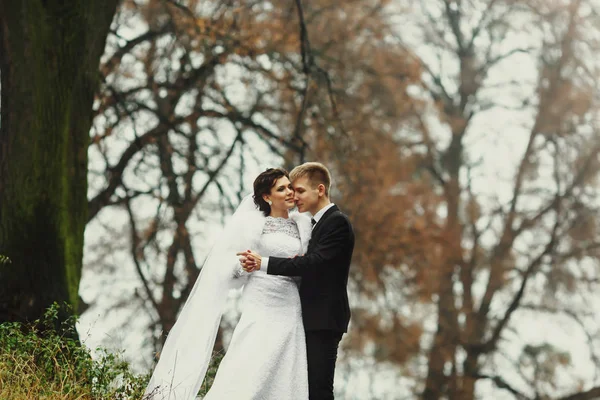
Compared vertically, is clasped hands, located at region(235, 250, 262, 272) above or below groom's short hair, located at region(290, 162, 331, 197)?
below

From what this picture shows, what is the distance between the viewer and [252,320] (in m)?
5.64

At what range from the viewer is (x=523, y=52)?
1891 cm

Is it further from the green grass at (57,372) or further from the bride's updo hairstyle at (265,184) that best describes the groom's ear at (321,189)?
the green grass at (57,372)

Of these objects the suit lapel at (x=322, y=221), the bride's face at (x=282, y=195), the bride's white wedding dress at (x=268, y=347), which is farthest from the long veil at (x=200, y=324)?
the suit lapel at (x=322, y=221)

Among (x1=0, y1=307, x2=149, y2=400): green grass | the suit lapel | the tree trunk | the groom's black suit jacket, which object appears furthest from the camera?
the tree trunk

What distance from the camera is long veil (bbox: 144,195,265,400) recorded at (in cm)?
589

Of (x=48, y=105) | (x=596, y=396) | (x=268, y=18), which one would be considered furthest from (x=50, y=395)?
(x=596, y=396)

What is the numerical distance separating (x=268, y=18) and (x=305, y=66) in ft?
15.9

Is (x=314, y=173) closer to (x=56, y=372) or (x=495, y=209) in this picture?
(x=56, y=372)

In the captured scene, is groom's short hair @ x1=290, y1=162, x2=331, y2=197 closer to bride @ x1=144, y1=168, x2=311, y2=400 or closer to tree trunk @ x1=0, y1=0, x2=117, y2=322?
bride @ x1=144, y1=168, x2=311, y2=400

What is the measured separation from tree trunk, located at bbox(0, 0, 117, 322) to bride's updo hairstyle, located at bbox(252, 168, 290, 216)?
110 inches

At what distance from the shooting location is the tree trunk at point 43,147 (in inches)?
310

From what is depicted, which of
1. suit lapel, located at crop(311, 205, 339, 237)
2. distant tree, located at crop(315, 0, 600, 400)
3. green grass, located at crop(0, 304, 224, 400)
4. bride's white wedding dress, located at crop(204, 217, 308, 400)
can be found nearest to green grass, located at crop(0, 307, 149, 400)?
green grass, located at crop(0, 304, 224, 400)

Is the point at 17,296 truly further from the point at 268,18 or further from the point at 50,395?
the point at 268,18
